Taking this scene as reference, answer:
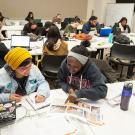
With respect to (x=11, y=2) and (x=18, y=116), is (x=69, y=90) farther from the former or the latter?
(x=11, y=2)

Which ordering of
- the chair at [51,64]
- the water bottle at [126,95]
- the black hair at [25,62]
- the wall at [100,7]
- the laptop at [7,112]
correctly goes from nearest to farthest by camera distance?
the laptop at [7,112]
the water bottle at [126,95]
the black hair at [25,62]
the chair at [51,64]
the wall at [100,7]

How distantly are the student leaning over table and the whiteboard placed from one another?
7.29 meters

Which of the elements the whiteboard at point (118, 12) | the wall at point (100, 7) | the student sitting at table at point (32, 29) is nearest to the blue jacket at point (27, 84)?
the student sitting at table at point (32, 29)

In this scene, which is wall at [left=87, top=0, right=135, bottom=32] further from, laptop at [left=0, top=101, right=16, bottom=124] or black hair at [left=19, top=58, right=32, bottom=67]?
laptop at [left=0, top=101, right=16, bottom=124]

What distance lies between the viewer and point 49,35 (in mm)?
3459

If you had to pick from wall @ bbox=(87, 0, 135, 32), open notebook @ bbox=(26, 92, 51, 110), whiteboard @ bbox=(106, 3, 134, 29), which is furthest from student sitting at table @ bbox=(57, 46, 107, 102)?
wall @ bbox=(87, 0, 135, 32)

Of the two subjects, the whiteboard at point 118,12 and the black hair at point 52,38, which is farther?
the whiteboard at point 118,12

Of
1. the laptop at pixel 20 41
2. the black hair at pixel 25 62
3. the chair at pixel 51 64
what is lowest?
the chair at pixel 51 64

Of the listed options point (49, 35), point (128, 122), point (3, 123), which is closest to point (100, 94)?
point (128, 122)

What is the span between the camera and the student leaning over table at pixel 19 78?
1.88 metres

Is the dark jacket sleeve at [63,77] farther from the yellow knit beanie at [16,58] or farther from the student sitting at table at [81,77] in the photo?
the yellow knit beanie at [16,58]

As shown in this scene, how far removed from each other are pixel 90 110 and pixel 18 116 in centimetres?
56

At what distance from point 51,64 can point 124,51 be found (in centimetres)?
150

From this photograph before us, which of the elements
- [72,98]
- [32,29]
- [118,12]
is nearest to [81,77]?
[72,98]
